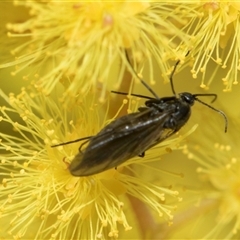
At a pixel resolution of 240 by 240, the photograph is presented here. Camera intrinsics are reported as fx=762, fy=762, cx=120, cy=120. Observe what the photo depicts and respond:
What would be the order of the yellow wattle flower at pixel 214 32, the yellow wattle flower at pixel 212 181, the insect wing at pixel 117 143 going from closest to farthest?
the insect wing at pixel 117 143, the yellow wattle flower at pixel 214 32, the yellow wattle flower at pixel 212 181

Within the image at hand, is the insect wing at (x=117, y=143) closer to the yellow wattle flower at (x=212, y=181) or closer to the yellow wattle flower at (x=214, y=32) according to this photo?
the yellow wattle flower at (x=214, y=32)

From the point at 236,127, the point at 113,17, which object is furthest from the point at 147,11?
the point at 236,127

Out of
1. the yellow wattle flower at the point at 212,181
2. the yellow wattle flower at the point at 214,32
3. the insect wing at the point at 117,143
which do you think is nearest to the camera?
the insect wing at the point at 117,143

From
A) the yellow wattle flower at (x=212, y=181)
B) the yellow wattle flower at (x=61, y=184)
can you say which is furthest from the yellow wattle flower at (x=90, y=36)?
the yellow wattle flower at (x=212, y=181)

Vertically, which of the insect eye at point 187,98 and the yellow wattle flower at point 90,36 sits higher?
the yellow wattle flower at point 90,36

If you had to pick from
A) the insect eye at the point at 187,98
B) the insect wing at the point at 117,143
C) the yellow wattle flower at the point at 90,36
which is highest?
the yellow wattle flower at the point at 90,36

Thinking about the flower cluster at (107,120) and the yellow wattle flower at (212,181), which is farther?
the yellow wattle flower at (212,181)

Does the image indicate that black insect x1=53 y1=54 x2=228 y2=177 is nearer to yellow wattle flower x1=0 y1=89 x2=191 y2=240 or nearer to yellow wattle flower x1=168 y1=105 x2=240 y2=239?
yellow wattle flower x1=0 y1=89 x2=191 y2=240

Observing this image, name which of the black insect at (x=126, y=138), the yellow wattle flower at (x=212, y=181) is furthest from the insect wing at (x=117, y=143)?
the yellow wattle flower at (x=212, y=181)

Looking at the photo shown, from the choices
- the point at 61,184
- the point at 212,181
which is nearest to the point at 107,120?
the point at 61,184

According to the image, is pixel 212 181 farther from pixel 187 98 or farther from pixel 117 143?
pixel 117 143
